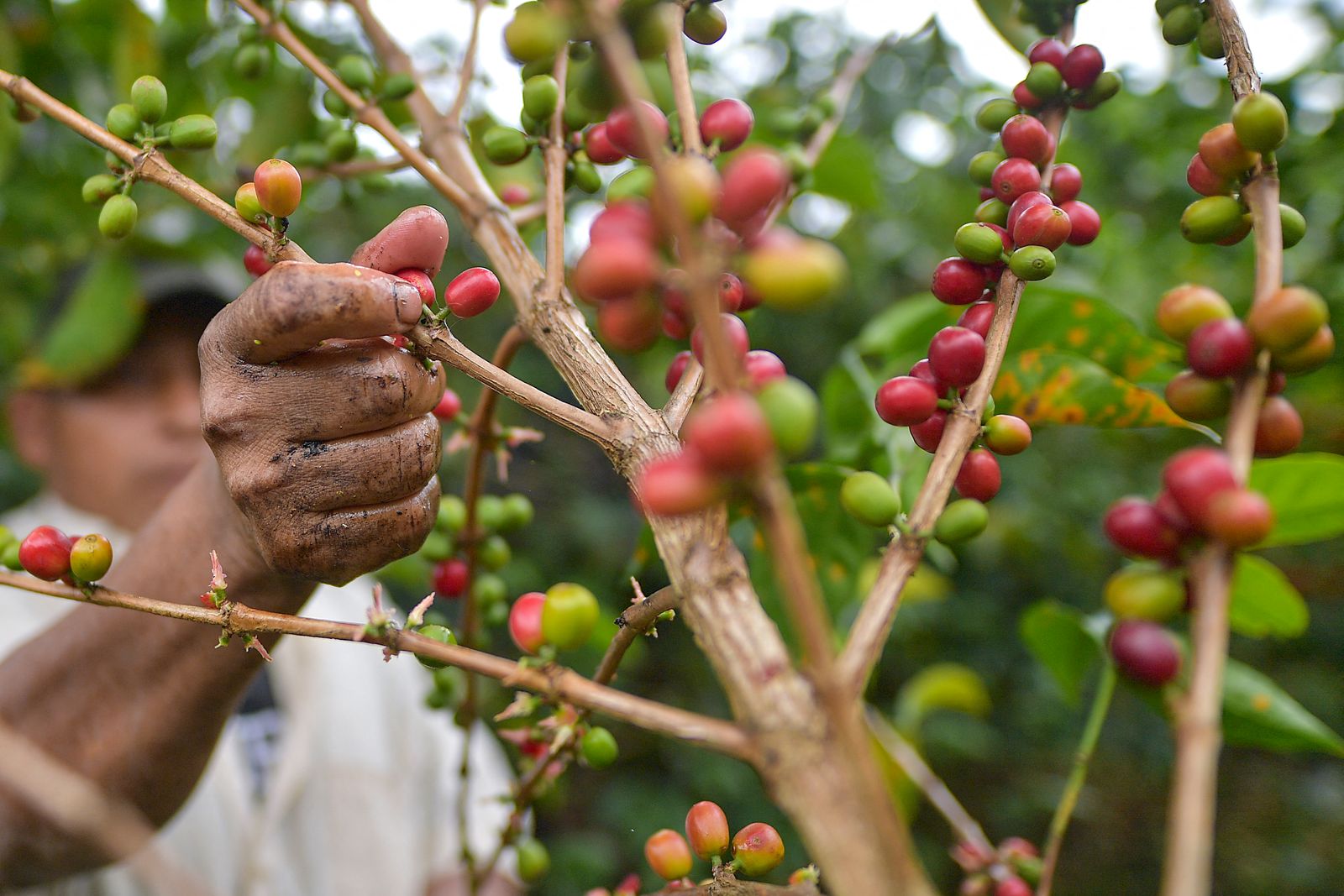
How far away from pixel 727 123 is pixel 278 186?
0.96 ft

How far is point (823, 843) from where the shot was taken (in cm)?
36

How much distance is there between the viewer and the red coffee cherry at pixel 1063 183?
63cm

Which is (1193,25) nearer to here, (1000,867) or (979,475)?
(979,475)

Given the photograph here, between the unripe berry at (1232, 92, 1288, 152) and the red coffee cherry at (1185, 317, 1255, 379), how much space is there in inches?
4.4

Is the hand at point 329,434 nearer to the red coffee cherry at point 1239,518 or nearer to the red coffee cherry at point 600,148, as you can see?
the red coffee cherry at point 600,148

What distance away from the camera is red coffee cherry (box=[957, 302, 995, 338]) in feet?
1.83

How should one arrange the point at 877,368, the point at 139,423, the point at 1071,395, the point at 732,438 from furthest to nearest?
Answer: the point at 139,423 → the point at 877,368 → the point at 1071,395 → the point at 732,438

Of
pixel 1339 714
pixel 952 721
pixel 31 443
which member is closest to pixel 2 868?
pixel 31 443

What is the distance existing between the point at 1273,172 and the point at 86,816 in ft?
2.23

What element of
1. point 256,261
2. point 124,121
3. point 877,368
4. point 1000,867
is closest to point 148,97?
point 124,121

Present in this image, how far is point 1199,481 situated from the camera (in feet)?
1.24

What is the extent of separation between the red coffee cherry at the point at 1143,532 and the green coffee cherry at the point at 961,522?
0.09 m

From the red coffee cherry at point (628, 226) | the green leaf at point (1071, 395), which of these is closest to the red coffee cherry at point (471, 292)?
the red coffee cherry at point (628, 226)

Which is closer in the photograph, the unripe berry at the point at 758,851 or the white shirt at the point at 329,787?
the unripe berry at the point at 758,851
